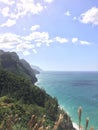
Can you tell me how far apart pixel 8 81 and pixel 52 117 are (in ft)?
95.7

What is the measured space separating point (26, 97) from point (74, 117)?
835 inches

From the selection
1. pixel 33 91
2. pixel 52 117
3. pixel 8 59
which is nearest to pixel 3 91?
pixel 33 91

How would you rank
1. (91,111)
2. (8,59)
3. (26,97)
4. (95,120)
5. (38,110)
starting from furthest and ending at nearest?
(8,59)
(91,111)
(95,120)
(26,97)
(38,110)

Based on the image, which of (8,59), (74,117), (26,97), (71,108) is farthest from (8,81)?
(8,59)

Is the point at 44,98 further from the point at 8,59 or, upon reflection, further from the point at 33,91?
the point at 8,59

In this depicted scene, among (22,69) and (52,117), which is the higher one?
(22,69)

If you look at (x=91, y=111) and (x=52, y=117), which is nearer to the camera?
(x=52, y=117)

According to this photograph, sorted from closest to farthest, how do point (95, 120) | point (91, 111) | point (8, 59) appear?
point (95, 120), point (91, 111), point (8, 59)

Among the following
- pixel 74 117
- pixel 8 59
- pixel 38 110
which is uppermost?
pixel 8 59

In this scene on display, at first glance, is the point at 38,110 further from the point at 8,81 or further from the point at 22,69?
the point at 22,69

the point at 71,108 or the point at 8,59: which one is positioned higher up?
the point at 8,59

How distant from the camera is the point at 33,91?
91.4 meters

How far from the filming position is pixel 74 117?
9881cm

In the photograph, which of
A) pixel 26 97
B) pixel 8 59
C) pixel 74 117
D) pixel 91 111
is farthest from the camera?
pixel 8 59
